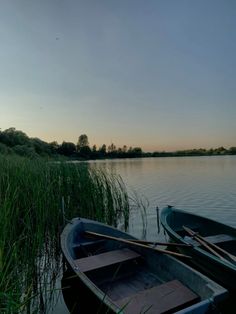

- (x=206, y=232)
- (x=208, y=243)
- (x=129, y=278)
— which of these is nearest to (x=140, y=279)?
(x=129, y=278)

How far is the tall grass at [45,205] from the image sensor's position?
3.60 m

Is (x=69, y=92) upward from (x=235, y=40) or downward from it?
downward

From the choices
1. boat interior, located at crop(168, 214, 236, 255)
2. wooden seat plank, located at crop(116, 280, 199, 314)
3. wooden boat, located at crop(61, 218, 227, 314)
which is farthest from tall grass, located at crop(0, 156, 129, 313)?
boat interior, located at crop(168, 214, 236, 255)

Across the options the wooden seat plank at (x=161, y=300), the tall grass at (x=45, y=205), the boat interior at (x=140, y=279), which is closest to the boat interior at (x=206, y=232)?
the boat interior at (x=140, y=279)

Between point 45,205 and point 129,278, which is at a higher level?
point 45,205

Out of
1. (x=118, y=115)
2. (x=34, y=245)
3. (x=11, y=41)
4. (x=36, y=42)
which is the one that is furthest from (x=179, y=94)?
(x=34, y=245)

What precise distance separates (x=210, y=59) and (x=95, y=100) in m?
8.17

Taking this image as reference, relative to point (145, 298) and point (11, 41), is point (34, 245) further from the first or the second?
point (11, 41)

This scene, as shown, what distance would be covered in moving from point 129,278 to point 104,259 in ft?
1.40

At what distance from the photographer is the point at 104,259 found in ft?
12.6

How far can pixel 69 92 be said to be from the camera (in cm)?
1582

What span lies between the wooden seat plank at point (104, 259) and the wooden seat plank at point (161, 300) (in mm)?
788

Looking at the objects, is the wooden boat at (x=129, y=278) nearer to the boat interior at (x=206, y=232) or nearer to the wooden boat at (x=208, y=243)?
the wooden boat at (x=208, y=243)

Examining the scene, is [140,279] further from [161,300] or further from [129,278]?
[161,300]
